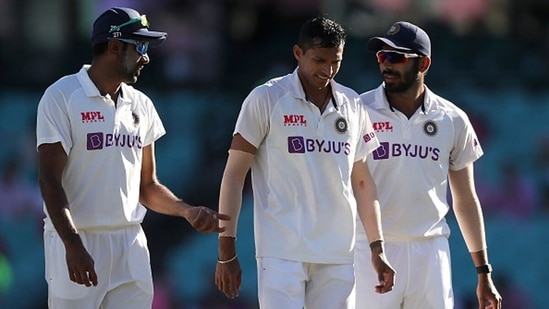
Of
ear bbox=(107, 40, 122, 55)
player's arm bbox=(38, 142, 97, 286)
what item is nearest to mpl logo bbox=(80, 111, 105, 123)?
player's arm bbox=(38, 142, 97, 286)

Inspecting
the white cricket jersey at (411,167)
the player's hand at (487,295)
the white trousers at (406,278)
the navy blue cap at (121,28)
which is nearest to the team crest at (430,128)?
the white cricket jersey at (411,167)

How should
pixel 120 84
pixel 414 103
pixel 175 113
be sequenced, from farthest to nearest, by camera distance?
1. pixel 175 113
2. pixel 414 103
3. pixel 120 84

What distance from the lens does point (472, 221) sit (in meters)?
6.75

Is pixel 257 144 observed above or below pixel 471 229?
above

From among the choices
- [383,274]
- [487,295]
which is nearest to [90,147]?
[383,274]

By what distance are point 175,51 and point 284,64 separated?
1172 mm

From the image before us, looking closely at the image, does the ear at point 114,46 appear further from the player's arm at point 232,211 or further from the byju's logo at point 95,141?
the player's arm at point 232,211

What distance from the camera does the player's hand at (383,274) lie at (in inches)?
241

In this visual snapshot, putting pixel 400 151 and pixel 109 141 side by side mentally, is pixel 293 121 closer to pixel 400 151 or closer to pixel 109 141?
pixel 400 151

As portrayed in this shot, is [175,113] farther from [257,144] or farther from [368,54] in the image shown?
[257,144]

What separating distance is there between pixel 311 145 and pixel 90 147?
102cm

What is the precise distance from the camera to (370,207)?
246 inches

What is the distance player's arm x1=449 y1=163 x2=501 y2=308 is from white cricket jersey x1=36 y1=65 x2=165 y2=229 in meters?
1.80

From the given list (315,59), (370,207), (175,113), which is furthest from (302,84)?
(175,113)
